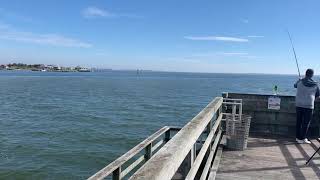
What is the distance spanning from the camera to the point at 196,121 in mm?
4148

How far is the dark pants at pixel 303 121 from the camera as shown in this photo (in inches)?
317

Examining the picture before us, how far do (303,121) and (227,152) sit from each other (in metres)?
2.05

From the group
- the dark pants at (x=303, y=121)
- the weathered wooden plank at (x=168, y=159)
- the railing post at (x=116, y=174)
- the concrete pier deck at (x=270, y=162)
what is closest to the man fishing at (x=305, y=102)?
the dark pants at (x=303, y=121)

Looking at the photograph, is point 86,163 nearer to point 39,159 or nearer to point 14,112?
point 39,159

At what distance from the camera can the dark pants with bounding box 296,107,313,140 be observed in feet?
26.5

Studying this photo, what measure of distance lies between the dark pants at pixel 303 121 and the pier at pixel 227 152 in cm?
25

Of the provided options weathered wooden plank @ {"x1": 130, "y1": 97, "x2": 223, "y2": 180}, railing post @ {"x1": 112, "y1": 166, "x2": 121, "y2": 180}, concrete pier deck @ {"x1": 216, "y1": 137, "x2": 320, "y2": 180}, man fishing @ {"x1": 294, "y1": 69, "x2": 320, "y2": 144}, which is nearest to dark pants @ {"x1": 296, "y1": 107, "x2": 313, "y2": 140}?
man fishing @ {"x1": 294, "y1": 69, "x2": 320, "y2": 144}

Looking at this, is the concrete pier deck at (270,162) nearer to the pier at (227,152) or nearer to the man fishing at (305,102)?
the pier at (227,152)

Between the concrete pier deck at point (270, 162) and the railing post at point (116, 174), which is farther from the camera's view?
the concrete pier deck at point (270, 162)

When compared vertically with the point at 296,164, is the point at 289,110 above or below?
above

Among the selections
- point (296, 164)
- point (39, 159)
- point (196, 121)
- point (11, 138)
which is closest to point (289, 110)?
point (296, 164)

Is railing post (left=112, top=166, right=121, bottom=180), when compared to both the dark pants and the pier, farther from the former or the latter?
the dark pants

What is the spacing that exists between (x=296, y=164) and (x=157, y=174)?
5022 mm

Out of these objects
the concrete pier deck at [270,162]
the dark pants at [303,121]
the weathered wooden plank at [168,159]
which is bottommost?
the concrete pier deck at [270,162]
